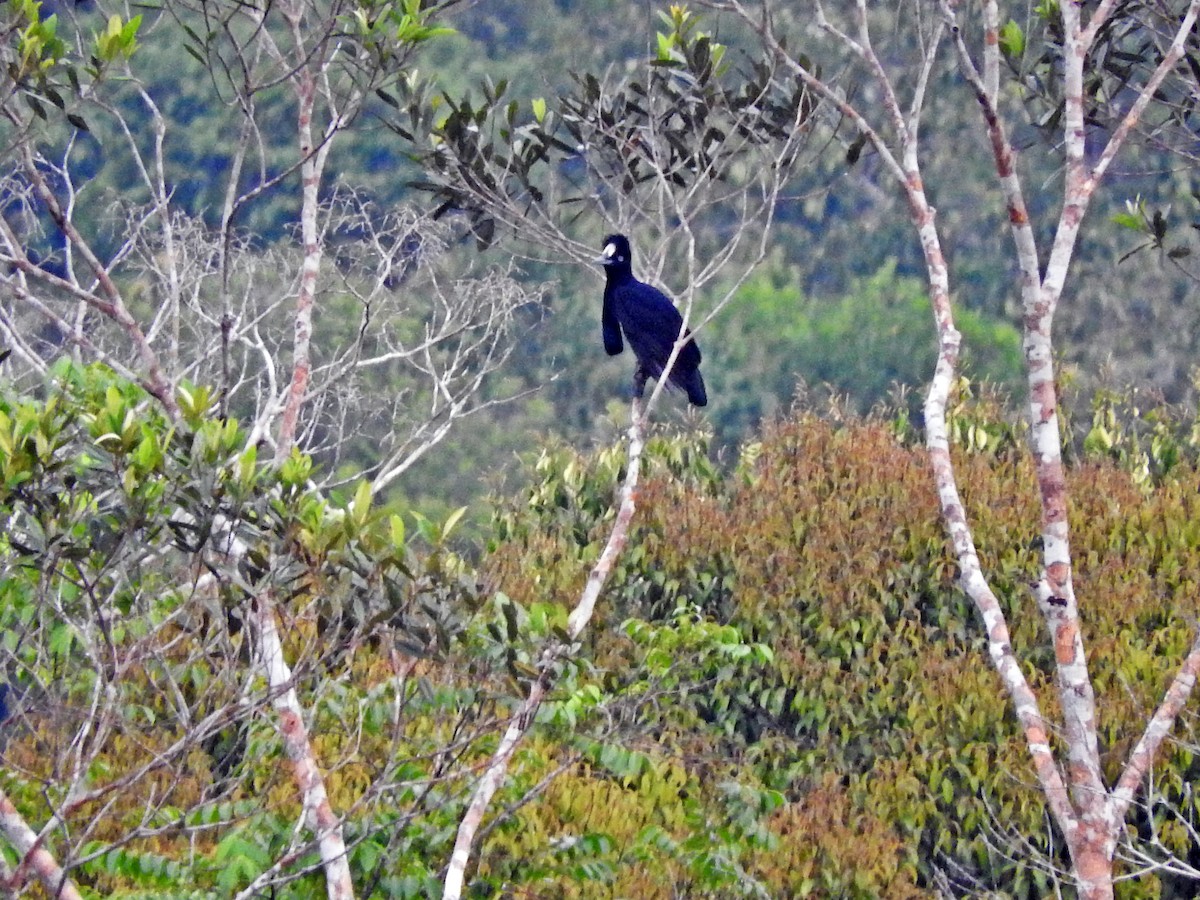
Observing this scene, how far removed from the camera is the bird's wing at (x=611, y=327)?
750cm

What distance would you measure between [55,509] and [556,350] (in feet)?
45.5

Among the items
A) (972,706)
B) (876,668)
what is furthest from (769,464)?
(972,706)

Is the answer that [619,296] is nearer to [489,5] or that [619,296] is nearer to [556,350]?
[556,350]

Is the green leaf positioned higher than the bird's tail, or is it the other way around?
the green leaf

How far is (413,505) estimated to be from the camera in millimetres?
15977

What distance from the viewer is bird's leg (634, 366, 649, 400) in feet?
21.1

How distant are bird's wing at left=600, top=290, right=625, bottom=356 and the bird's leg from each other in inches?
17.0

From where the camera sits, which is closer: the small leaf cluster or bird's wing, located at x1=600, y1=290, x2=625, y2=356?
the small leaf cluster

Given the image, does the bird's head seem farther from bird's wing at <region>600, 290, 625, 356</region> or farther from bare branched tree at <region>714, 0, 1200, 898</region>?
bare branched tree at <region>714, 0, 1200, 898</region>

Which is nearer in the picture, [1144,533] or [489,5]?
[1144,533]

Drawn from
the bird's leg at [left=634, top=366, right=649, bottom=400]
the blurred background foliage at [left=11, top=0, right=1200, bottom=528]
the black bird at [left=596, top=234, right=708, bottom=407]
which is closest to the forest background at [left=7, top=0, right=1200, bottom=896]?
the black bird at [left=596, top=234, right=708, bottom=407]

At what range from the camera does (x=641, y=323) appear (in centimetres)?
723

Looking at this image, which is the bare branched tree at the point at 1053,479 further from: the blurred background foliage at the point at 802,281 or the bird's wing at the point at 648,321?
the blurred background foliage at the point at 802,281

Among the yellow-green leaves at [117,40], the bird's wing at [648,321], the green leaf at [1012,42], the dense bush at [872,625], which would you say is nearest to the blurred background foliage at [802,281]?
the dense bush at [872,625]
